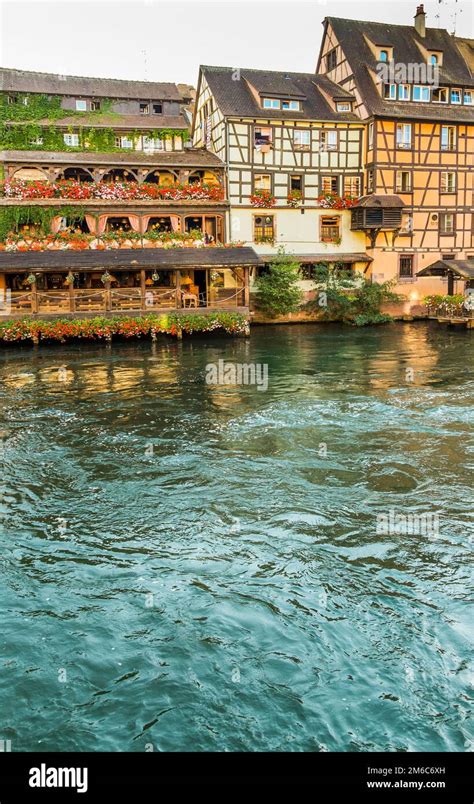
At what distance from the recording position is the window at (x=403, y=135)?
41.0 meters

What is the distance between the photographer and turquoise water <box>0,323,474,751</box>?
241 inches

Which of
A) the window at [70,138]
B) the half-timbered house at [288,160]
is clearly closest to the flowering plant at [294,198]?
the half-timbered house at [288,160]

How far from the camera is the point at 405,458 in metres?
13.3

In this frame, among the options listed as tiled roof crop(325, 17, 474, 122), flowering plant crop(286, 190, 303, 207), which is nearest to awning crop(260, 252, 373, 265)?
flowering plant crop(286, 190, 303, 207)

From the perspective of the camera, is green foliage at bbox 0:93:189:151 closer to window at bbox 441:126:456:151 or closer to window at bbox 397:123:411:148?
window at bbox 397:123:411:148

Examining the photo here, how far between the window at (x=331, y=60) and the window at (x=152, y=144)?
38.6 feet

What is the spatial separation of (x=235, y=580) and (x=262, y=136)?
117 feet

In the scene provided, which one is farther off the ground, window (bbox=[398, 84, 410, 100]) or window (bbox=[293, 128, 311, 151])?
window (bbox=[398, 84, 410, 100])

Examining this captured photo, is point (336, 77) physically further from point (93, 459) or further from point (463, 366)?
point (93, 459)

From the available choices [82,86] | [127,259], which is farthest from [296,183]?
[82,86]

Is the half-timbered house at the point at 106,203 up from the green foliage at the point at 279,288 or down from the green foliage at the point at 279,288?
up

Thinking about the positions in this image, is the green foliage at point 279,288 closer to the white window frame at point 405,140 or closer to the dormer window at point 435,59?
the white window frame at point 405,140

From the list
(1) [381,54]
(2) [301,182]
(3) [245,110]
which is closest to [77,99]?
(3) [245,110]

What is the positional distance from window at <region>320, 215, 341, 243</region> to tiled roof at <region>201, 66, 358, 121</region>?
18.1 feet
